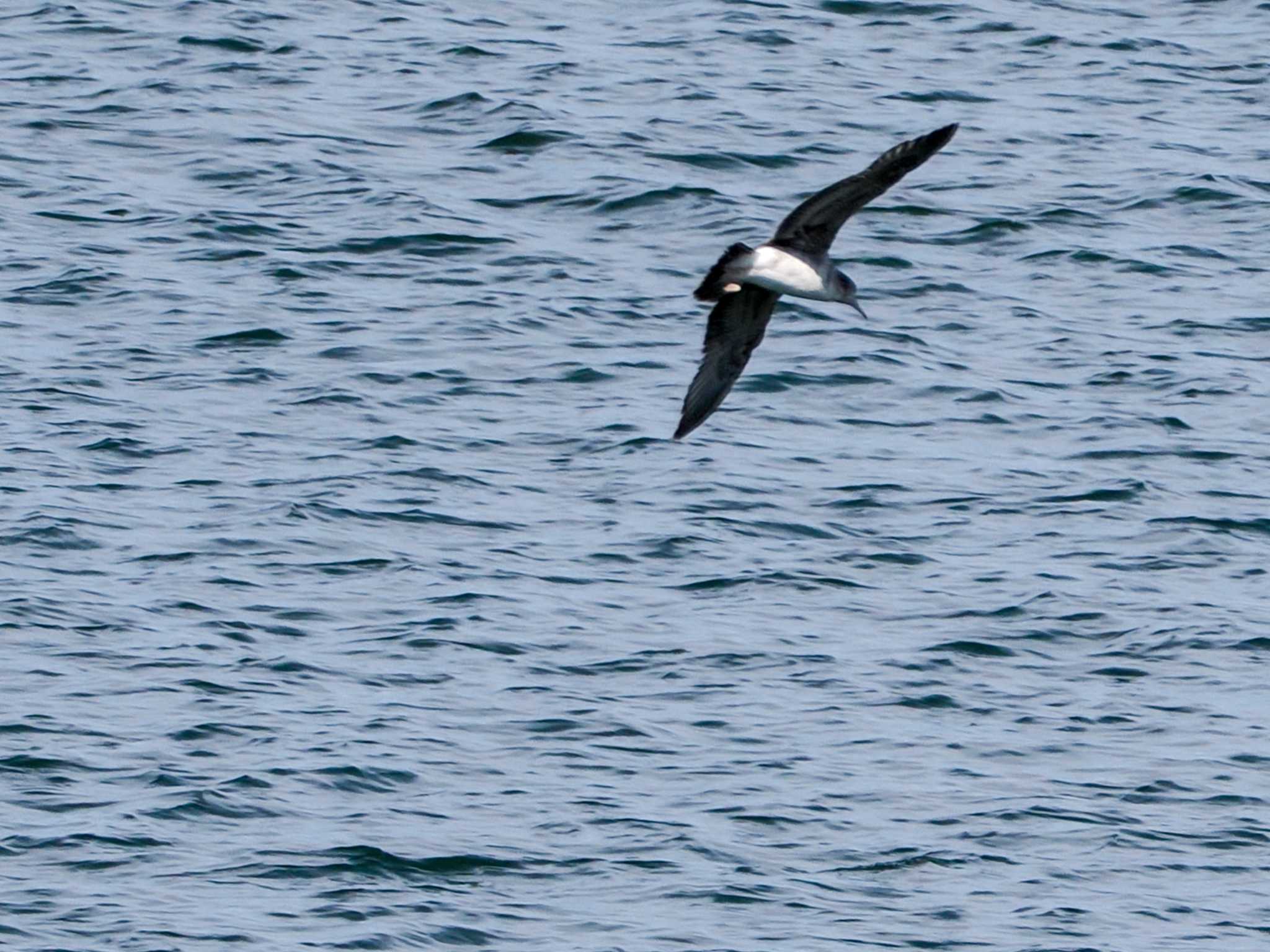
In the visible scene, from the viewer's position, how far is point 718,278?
40.5 feet

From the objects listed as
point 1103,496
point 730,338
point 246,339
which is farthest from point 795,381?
point 730,338

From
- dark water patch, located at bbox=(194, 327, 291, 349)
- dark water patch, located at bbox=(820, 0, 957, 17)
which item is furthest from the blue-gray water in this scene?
dark water patch, located at bbox=(820, 0, 957, 17)

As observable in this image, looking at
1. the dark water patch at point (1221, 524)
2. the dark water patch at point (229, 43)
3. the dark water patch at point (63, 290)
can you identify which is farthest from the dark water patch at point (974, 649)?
the dark water patch at point (229, 43)

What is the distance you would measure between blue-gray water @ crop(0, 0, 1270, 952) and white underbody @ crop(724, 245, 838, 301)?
343 centimetres

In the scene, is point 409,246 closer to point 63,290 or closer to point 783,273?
point 63,290

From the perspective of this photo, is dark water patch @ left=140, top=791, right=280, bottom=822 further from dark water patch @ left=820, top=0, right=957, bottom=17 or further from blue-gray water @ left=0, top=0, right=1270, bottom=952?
dark water patch @ left=820, top=0, right=957, bottom=17

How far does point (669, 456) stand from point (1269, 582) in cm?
380

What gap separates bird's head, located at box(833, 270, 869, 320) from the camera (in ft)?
42.8

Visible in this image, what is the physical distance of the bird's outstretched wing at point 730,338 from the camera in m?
13.1

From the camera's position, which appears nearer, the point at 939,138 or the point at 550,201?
the point at 939,138

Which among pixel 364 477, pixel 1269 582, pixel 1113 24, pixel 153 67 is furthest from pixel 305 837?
pixel 1113 24

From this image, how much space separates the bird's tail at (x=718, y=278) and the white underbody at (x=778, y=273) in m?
0.02

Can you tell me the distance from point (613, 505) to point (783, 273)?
624 cm

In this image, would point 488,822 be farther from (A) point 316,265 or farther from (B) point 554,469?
(A) point 316,265
